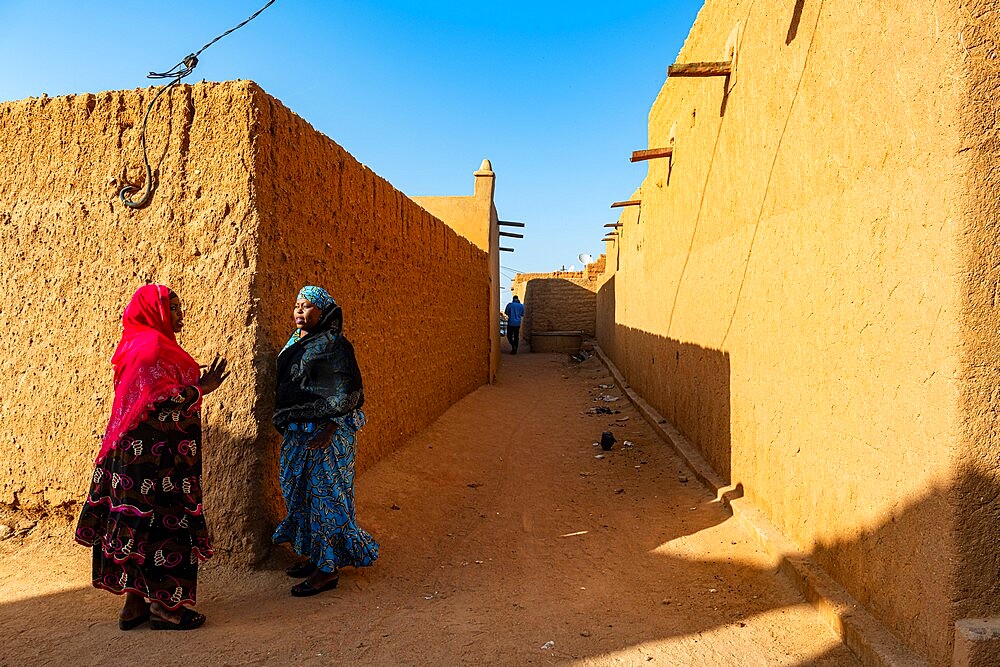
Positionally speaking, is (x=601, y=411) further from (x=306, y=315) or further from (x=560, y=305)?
(x=560, y=305)

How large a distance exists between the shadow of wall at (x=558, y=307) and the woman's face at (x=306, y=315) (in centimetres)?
1628

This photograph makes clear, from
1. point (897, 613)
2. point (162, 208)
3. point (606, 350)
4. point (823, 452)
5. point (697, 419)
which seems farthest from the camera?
point (606, 350)

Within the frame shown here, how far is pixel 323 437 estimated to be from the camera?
10.2 feet

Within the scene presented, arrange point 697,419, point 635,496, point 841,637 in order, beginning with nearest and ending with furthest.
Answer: point 841,637, point 635,496, point 697,419

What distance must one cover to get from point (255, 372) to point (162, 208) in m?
1.08

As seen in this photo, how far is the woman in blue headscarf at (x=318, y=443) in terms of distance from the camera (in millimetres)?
3115

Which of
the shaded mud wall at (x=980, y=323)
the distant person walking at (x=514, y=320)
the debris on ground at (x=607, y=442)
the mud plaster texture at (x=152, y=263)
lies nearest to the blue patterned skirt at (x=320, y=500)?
the mud plaster texture at (x=152, y=263)

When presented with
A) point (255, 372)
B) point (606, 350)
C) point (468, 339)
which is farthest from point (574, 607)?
point (606, 350)

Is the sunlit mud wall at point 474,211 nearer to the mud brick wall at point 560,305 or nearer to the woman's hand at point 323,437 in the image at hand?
the mud brick wall at point 560,305

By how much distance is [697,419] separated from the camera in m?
5.99

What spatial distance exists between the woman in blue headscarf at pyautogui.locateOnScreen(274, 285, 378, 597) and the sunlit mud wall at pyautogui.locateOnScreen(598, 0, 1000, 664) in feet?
7.91

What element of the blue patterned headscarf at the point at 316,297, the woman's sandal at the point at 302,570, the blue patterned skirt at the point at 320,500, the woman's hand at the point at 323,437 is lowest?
the woman's sandal at the point at 302,570

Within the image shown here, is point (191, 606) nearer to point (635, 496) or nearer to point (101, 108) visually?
point (101, 108)

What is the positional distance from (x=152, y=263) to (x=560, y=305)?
54.8ft
